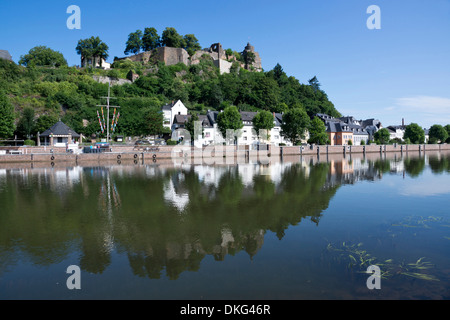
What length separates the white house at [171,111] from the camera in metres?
65.3

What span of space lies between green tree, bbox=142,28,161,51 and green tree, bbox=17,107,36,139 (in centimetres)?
5467

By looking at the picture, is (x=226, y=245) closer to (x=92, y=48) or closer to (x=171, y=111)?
(x=171, y=111)

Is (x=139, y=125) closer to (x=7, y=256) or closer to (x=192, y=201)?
(x=192, y=201)

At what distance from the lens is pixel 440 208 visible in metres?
14.0

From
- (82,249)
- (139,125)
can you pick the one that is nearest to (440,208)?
(82,249)

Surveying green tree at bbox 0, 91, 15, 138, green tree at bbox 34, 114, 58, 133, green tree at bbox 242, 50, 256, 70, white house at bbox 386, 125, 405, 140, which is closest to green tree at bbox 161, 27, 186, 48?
green tree at bbox 242, 50, 256, 70

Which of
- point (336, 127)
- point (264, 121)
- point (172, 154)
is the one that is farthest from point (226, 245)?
point (336, 127)

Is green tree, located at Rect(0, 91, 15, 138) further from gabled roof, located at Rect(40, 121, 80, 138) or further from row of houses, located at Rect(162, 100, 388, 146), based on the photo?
row of houses, located at Rect(162, 100, 388, 146)

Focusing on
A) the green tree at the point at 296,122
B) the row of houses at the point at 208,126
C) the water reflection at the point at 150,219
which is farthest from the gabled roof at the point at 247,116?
the water reflection at the point at 150,219

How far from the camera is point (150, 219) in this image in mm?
12203

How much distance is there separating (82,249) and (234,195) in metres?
9.67

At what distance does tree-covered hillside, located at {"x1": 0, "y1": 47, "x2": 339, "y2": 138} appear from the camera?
184 feet

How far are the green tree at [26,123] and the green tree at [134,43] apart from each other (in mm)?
52477

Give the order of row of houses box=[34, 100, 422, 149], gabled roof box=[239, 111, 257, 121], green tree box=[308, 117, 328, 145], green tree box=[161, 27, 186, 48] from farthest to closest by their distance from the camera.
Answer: green tree box=[161, 27, 186, 48] → gabled roof box=[239, 111, 257, 121] → green tree box=[308, 117, 328, 145] → row of houses box=[34, 100, 422, 149]
